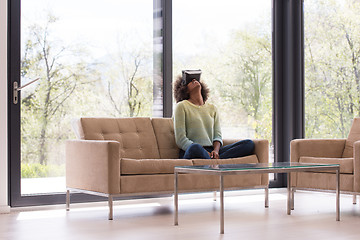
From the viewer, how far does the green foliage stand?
4980 mm

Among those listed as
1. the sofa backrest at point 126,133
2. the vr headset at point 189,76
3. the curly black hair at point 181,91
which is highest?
the vr headset at point 189,76

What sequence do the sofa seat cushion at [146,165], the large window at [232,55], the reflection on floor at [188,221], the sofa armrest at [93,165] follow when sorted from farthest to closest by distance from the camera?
the large window at [232,55] → the sofa seat cushion at [146,165] → the sofa armrest at [93,165] → the reflection on floor at [188,221]

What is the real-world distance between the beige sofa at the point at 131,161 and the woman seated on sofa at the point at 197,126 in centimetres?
11

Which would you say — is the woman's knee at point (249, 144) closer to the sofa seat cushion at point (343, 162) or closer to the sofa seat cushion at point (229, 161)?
the sofa seat cushion at point (229, 161)

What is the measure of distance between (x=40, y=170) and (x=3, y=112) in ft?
1.99

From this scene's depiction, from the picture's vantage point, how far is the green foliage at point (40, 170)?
4980 mm

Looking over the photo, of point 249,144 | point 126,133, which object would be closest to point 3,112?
point 126,133

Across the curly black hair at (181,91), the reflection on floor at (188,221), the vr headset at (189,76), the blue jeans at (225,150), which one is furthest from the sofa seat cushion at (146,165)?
the vr headset at (189,76)

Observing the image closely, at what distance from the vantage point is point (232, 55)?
6312 millimetres

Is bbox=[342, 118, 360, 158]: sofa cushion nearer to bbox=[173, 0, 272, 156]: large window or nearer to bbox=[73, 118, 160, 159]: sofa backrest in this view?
bbox=[173, 0, 272, 156]: large window

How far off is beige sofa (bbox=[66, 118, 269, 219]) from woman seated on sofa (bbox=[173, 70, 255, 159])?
113 mm

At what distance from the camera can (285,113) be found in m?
6.61

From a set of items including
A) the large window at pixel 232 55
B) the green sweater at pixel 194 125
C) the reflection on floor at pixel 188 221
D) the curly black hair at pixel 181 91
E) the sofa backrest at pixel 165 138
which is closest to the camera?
the reflection on floor at pixel 188 221

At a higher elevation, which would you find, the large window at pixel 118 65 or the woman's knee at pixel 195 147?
the large window at pixel 118 65
